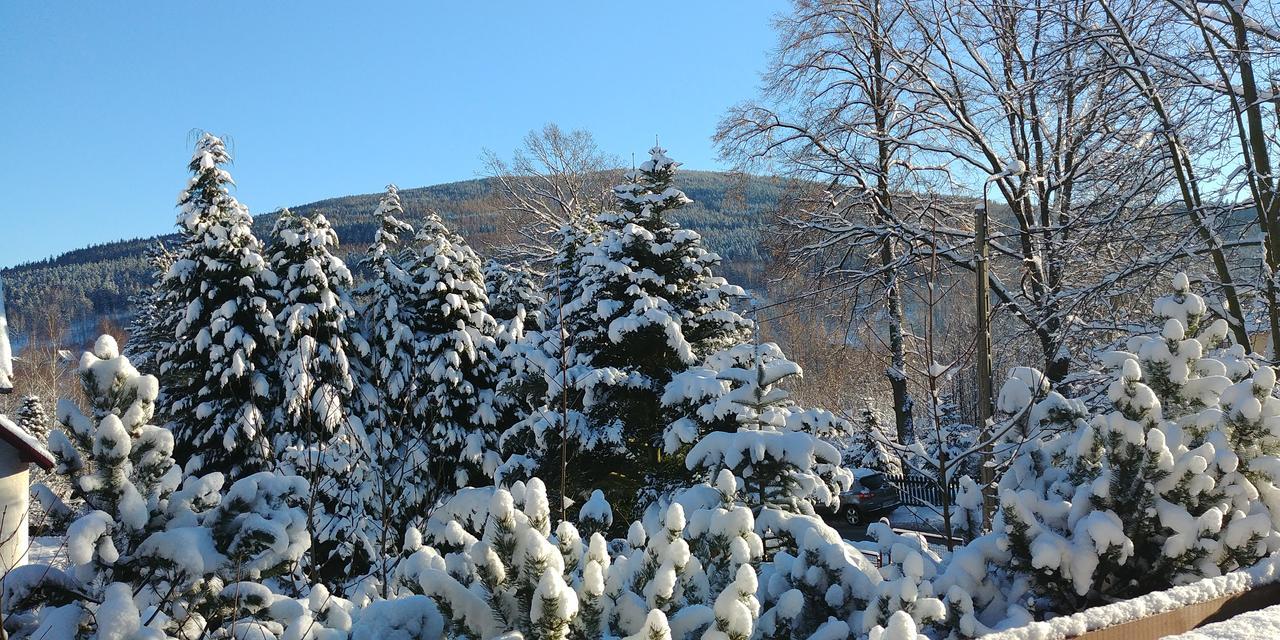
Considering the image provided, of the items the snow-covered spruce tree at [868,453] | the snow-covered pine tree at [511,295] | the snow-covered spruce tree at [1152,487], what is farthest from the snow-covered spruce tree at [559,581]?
the snow-covered spruce tree at [868,453]

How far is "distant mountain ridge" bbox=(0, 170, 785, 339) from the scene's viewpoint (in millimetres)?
70188

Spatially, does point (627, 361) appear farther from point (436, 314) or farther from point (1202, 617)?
point (1202, 617)

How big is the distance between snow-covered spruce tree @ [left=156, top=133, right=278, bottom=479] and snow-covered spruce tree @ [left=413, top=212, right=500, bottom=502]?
2.79 metres

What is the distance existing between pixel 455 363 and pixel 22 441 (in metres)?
7.63

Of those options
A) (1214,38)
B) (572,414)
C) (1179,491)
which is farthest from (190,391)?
(1214,38)

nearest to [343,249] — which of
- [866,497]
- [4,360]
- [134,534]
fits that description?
[866,497]

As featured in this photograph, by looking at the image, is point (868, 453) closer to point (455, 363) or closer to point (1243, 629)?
point (455, 363)

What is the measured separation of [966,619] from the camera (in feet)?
12.1

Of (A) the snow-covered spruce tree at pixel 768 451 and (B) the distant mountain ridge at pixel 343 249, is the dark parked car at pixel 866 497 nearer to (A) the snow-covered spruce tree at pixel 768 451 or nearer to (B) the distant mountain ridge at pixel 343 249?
(A) the snow-covered spruce tree at pixel 768 451

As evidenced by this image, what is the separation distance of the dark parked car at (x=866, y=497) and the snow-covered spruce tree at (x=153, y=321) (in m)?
14.7

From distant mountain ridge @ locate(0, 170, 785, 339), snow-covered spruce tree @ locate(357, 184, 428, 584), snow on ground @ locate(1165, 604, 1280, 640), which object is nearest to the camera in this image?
snow on ground @ locate(1165, 604, 1280, 640)

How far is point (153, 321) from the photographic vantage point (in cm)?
2373

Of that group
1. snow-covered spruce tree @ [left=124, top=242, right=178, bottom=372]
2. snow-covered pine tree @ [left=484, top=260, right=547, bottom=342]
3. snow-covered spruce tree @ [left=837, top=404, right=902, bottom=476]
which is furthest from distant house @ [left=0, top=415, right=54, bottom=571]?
snow-covered spruce tree @ [left=837, top=404, right=902, bottom=476]

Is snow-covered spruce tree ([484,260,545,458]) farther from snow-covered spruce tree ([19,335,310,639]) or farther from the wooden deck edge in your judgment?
the wooden deck edge
